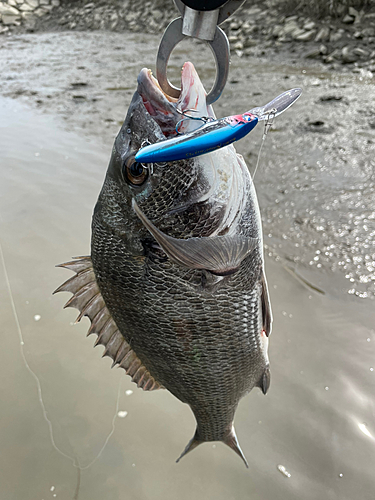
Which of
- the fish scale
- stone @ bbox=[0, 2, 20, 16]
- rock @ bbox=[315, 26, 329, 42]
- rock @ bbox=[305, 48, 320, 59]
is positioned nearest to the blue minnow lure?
the fish scale

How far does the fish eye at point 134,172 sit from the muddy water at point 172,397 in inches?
63.5

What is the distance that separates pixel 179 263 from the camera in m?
1.25

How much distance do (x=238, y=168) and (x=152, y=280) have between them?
49 cm

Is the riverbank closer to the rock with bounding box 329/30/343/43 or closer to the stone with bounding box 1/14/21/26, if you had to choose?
the rock with bounding box 329/30/343/43

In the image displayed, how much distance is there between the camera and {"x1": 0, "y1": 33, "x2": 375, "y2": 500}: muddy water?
2.03 meters

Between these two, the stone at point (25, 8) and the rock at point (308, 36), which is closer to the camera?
the rock at point (308, 36)

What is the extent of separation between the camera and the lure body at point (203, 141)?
2.49 feet

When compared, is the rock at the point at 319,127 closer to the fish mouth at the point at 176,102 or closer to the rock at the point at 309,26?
the fish mouth at the point at 176,102

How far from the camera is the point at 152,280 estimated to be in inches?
53.3

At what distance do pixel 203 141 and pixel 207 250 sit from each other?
0.54 meters

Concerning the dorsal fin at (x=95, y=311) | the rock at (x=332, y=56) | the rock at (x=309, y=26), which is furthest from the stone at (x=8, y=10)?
the dorsal fin at (x=95, y=311)

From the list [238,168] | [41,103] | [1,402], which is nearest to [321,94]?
[41,103]

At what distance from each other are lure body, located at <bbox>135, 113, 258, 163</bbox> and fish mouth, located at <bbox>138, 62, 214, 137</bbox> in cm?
32

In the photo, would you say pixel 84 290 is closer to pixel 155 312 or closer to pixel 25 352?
pixel 155 312
